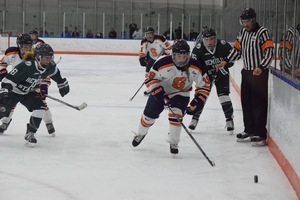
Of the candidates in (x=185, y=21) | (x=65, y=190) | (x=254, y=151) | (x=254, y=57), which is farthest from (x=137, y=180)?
(x=185, y=21)

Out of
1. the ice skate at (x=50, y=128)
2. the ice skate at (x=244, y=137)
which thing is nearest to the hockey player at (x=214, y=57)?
the ice skate at (x=244, y=137)

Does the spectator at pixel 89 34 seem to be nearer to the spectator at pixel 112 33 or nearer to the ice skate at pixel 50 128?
the spectator at pixel 112 33

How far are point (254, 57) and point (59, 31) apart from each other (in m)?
14.7

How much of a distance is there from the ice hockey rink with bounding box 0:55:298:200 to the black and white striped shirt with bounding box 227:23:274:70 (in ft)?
2.16

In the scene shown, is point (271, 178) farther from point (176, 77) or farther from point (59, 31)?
point (59, 31)

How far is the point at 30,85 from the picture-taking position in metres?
4.18

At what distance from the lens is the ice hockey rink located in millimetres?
2939

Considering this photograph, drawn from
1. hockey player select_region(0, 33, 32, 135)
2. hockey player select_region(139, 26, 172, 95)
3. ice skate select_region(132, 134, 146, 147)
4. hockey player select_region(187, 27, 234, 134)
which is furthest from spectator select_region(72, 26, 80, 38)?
ice skate select_region(132, 134, 146, 147)

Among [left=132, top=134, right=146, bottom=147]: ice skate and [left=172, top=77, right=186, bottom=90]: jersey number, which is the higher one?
[left=172, top=77, right=186, bottom=90]: jersey number

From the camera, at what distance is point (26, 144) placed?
13.5ft

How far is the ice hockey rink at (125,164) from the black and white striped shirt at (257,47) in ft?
2.16

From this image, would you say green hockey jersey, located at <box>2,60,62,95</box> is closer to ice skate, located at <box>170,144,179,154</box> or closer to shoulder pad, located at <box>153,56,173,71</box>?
shoulder pad, located at <box>153,56,173,71</box>

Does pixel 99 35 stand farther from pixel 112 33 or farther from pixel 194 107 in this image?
pixel 194 107

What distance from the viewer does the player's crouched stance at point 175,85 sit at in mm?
3756
